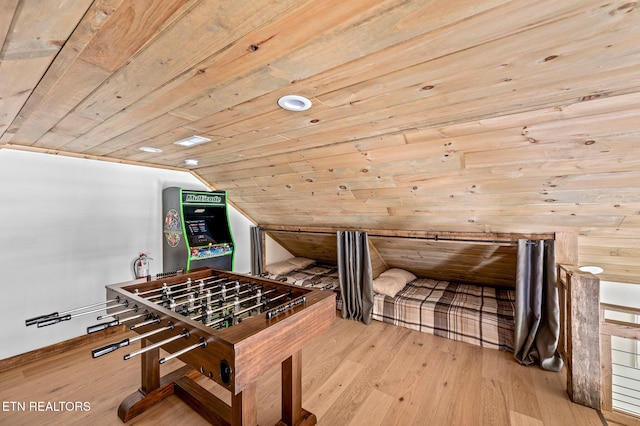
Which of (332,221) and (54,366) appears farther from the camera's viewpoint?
(332,221)

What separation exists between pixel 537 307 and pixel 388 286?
4.81ft

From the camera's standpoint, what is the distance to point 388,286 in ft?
11.0

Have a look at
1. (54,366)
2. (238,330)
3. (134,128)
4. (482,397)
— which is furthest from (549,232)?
(54,366)

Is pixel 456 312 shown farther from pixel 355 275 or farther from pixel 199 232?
pixel 199 232

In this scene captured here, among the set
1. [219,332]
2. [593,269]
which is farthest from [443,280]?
[219,332]

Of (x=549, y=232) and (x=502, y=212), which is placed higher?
(x=502, y=212)

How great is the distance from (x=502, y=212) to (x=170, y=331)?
263cm

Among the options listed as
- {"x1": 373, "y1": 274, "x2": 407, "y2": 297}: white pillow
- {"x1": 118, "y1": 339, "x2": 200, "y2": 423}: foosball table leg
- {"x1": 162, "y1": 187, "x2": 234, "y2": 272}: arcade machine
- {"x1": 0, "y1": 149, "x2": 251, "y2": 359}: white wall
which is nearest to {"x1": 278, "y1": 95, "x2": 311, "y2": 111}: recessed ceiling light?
{"x1": 118, "y1": 339, "x2": 200, "y2": 423}: foosball table leg

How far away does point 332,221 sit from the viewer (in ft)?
11.5

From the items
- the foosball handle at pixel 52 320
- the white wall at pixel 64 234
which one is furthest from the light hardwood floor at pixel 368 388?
the foosball handle at pixel 52 320

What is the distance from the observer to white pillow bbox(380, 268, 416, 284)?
3.67m

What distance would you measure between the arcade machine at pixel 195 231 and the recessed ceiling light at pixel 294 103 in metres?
2.02

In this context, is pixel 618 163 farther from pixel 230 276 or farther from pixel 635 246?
pixel 230 276

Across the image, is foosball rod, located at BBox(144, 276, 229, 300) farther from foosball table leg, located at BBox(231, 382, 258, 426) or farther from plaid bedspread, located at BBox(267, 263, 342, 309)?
plaid bedspread, located at BBox(267, 263, 342, 309)
